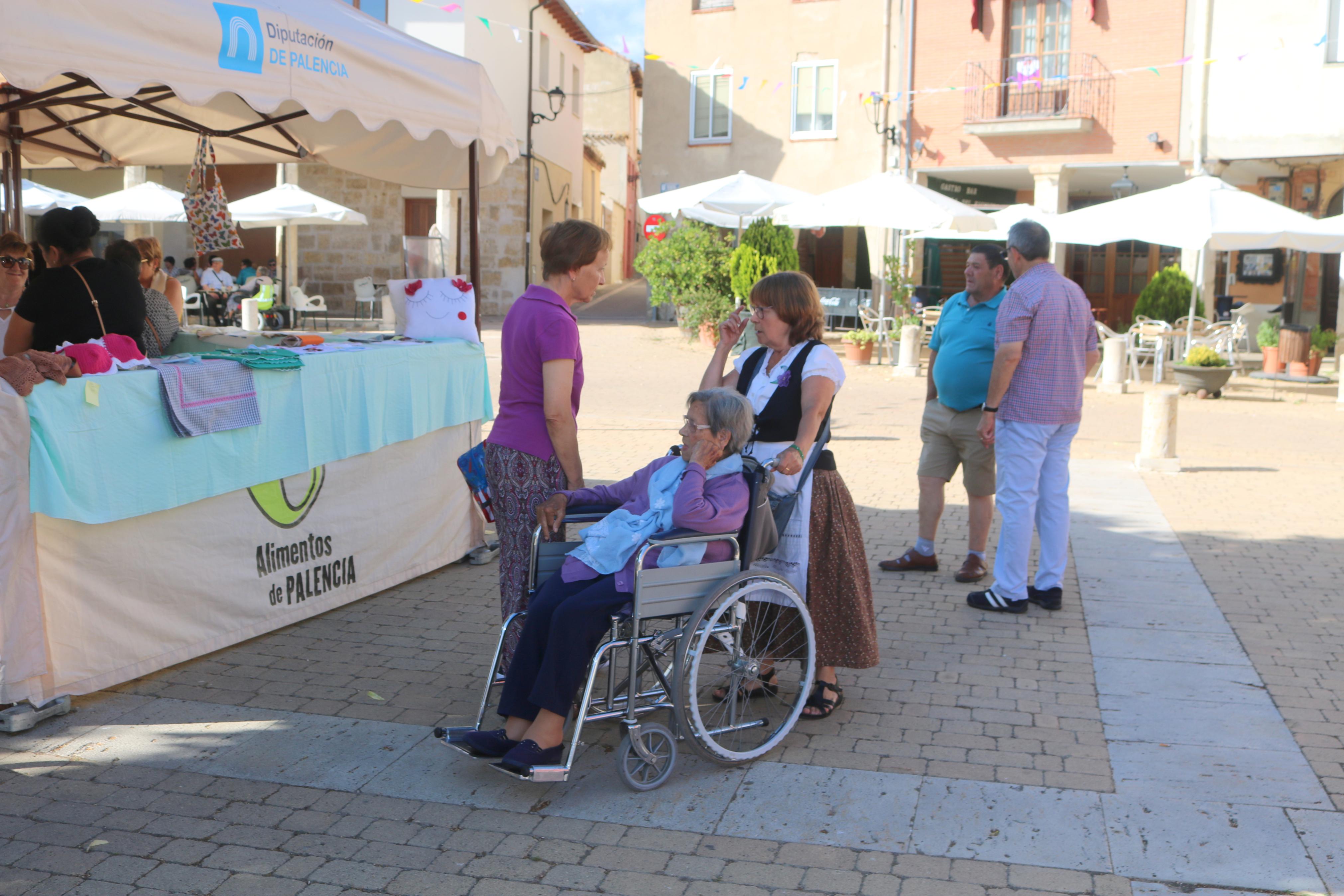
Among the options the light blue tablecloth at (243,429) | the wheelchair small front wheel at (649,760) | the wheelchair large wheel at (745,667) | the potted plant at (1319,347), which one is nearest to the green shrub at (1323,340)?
the potted plant at (1319,347)

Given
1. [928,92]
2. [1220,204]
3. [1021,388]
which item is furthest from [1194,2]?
[1021,388]

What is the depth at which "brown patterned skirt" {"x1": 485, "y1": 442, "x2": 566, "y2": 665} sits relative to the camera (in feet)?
13.0

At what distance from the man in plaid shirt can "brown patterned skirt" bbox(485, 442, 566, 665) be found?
7.80 feet

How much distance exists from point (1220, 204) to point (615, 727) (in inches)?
484

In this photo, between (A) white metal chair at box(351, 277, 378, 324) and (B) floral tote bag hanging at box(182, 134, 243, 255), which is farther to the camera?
(A) white metal chair at box(351, 277, 378, 324)

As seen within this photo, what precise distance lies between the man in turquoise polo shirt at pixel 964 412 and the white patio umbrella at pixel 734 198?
10.1m

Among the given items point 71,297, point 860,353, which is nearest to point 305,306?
point 860,353

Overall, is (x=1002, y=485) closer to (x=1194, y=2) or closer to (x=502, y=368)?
(x=502, y=368)

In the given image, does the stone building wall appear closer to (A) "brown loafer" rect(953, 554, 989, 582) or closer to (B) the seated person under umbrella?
(A) "brown loafer" rect(953, 554, 989, 582)

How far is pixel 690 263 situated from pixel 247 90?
1510 centimetres

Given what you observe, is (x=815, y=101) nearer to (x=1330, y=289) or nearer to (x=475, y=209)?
(x=1330, y=289)

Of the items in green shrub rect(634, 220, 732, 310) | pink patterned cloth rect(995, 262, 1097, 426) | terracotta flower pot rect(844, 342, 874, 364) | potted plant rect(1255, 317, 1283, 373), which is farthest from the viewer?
green shrub rect(634, 220, 732, 310)

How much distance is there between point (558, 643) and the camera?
136 inches

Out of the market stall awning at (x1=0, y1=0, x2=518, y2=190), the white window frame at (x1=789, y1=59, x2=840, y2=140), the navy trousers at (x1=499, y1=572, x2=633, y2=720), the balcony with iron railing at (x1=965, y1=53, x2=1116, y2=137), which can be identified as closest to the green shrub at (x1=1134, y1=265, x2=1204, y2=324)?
the balcony with iron railing at (x1=965, y1=53, x2=1116, y2=137)
